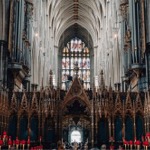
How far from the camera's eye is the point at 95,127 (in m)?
21.0

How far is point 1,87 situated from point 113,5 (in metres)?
23.3

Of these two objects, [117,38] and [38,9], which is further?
[38,9]

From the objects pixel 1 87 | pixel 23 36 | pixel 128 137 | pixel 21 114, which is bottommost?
pixel 128 137

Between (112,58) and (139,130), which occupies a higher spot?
(112,58)

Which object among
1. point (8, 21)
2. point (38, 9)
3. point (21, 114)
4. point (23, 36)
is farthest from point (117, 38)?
point (21, 114)

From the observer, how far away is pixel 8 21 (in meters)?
23.2

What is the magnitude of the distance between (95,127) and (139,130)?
280 centimetres

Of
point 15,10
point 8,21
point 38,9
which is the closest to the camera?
point 8,21

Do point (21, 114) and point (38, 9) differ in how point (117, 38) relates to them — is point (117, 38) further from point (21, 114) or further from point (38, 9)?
point (21, 114)

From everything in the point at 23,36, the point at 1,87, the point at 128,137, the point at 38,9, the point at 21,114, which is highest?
the point at 38,9

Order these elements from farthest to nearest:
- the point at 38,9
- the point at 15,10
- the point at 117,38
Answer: the point at 38,9
the point at 117,38
the point at 15,10

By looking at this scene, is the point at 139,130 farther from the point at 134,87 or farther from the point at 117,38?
the point at 117,38

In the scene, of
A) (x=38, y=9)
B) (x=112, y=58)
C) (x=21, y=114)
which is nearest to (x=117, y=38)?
(x=112, y=58)

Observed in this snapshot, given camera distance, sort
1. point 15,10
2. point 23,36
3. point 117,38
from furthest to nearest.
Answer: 1. point 117,38
2. point 23,36
3. point 15,10
